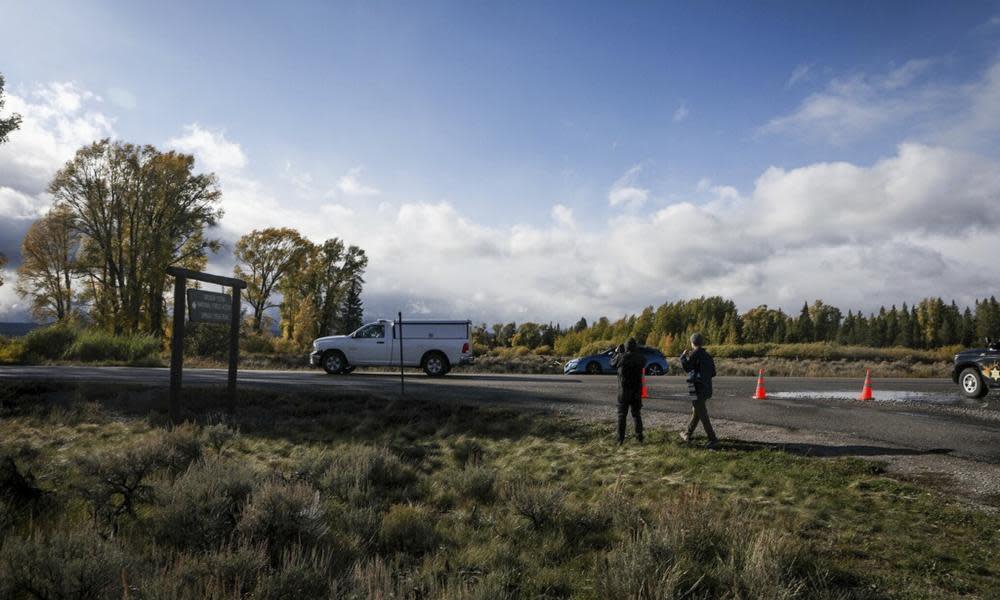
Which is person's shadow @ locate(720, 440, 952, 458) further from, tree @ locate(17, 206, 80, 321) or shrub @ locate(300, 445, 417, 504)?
tree @ locate(17, 206, 80, 321)

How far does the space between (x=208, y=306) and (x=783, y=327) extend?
107 meters

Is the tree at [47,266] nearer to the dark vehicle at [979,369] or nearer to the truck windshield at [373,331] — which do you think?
the truck windshield at [373,331]

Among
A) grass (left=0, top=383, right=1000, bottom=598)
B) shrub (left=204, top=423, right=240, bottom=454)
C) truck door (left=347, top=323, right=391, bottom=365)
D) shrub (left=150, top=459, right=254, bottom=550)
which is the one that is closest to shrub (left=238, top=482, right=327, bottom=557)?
grass (left=0, top=383, right=1000, bottom=598)

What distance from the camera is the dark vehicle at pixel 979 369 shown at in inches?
523

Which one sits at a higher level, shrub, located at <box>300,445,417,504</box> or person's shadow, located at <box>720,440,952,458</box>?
person's shadow, located at <box>720,440,952,458</box>

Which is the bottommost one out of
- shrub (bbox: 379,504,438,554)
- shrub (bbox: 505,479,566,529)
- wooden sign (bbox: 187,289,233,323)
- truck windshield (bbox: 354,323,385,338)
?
shrub (bbox: 379,504,438,554)

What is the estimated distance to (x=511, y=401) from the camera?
12844 mm

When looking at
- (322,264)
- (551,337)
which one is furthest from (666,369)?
(551,337)

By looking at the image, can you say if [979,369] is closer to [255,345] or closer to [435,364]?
[435,364]

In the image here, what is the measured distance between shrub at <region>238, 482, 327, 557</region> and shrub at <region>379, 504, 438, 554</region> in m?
0.63

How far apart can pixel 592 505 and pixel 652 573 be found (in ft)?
6.48

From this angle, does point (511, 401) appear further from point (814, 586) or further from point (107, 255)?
point (107, 255)

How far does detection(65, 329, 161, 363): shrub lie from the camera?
25875mm

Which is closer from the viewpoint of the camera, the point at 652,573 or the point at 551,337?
the point at 652,573
